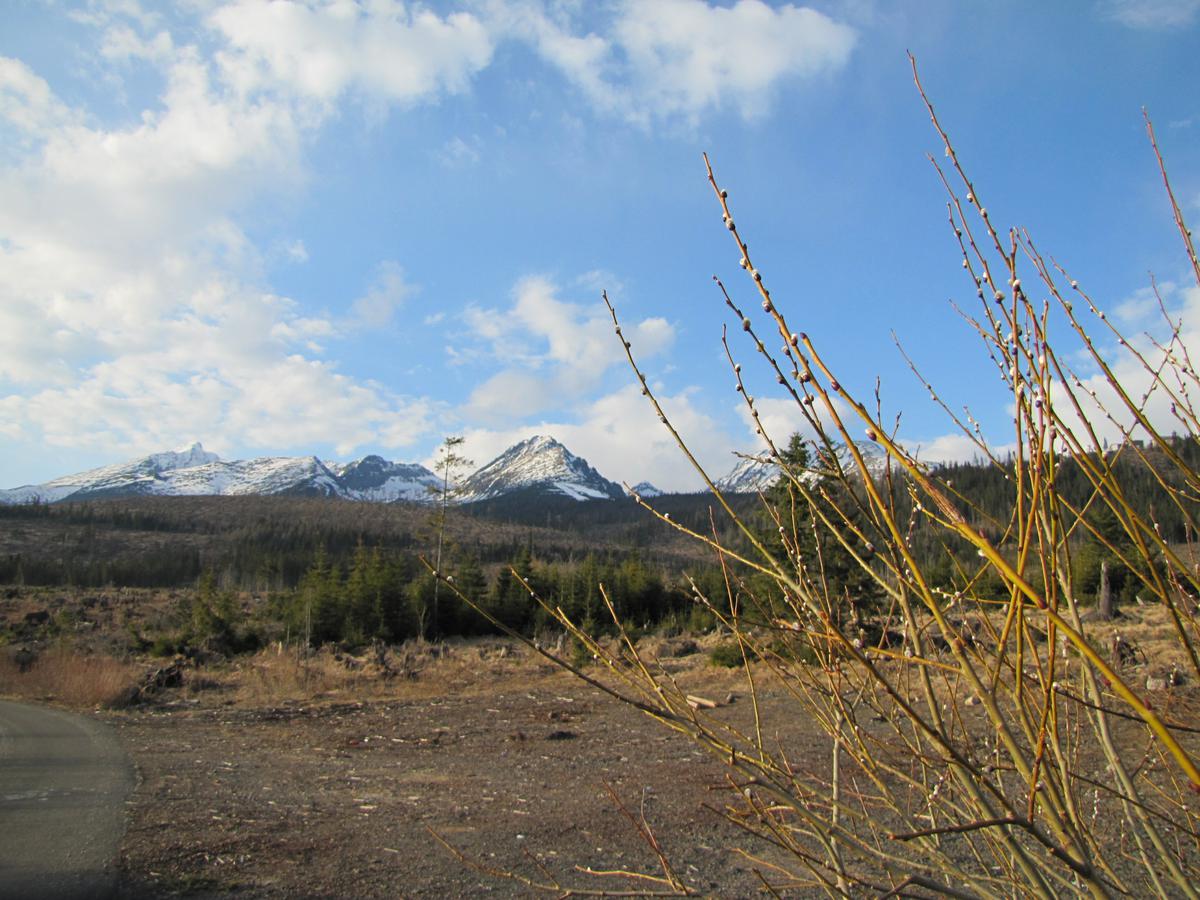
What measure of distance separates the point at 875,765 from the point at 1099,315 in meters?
1.17

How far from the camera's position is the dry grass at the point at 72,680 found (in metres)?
15.1

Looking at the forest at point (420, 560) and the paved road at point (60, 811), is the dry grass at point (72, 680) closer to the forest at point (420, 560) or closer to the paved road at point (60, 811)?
the paved road at point (60, 811)

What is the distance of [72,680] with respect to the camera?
54.2 feet

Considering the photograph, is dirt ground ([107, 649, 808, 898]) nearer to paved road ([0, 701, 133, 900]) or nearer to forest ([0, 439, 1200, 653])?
paved road ([0, 701, 133, 900])

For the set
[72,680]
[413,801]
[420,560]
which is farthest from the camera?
[72,680]

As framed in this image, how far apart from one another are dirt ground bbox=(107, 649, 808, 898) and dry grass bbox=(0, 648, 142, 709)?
5.83 ft

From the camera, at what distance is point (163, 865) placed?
16.3 ft

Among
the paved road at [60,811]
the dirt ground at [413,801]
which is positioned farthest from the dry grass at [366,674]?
the paved road at [60,811]

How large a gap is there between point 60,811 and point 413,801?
3048 mm

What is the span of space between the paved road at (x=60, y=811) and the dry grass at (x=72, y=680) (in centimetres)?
417

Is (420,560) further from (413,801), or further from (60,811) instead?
(60,811)

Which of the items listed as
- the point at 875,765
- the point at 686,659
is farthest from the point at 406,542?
the point at 875,765

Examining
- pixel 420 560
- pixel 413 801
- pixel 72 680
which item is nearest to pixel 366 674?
pixel 72 680

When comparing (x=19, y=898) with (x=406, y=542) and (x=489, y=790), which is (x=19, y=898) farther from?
(x=406, y=542)
